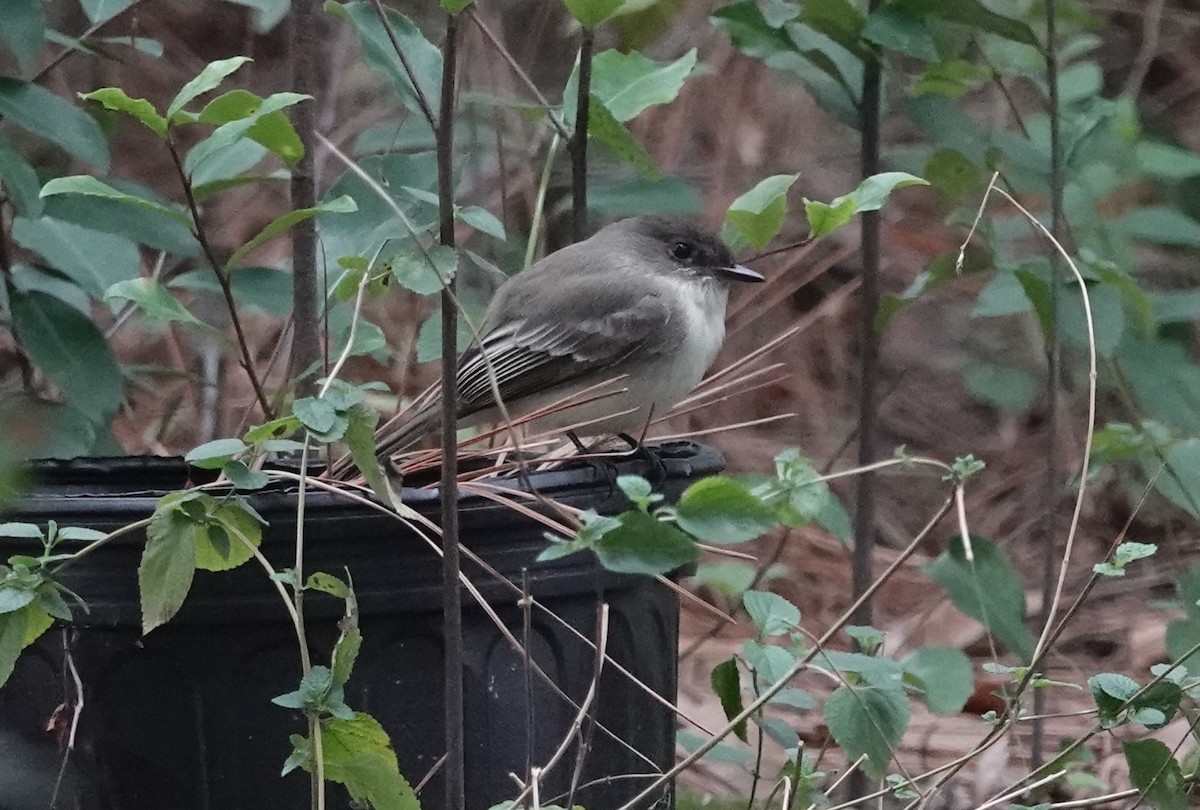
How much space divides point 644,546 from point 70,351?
1127mm

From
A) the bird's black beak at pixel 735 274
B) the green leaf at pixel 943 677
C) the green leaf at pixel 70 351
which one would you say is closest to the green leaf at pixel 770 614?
the green leaf at pixel 943 677

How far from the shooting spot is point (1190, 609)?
1.88 meters

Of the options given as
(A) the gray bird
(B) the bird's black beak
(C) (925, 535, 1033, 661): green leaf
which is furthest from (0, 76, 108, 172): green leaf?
(C) (925, 535, 1033, 661): green leaf

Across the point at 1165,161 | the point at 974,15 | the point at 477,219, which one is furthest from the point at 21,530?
the point at 1165,161

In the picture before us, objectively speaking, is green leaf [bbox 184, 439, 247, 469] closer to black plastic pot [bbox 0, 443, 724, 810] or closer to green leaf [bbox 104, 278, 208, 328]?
black plastic pot [bbox 0, 443, 724, 810]

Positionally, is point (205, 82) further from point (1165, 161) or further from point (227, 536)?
point (1165, 161)

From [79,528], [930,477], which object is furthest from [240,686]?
[930,477]

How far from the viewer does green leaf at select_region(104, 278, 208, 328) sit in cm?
154

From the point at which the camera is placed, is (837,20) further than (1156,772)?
Yes

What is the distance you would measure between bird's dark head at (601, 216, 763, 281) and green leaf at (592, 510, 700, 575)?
4.58 ft

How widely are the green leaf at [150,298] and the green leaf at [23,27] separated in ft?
1.51

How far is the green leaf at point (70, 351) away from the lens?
77.2 inches

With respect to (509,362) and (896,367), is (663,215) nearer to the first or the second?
(509,362)

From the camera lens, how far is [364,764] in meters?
1.31
